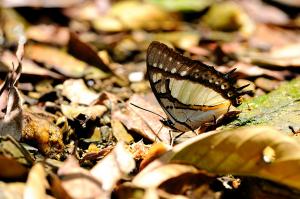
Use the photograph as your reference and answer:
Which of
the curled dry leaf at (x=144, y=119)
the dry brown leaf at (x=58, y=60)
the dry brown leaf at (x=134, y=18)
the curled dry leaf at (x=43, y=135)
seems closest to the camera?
the curled dry leaf at (x=43, y=135)

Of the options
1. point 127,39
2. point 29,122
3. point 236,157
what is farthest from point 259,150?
point 127,39

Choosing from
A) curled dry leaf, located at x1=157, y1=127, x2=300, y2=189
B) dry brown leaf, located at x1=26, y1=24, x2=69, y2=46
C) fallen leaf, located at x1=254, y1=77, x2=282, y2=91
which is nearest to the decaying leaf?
curled dry leaf, located at x1=157, y1=127, x2=300, y2=189

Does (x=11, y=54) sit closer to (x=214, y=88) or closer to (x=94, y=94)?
(x=94, y=94)

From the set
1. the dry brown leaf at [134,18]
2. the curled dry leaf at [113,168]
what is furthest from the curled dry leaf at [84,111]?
the dry brown leaf at [134,18]

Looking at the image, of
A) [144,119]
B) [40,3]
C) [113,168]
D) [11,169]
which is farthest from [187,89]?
[40,3]

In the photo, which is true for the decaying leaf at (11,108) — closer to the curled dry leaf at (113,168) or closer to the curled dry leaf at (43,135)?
the curled dry leaf at (43,135)

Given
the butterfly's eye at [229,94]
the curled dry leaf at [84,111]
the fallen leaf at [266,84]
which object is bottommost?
the curled dry leaf at [84,111]
